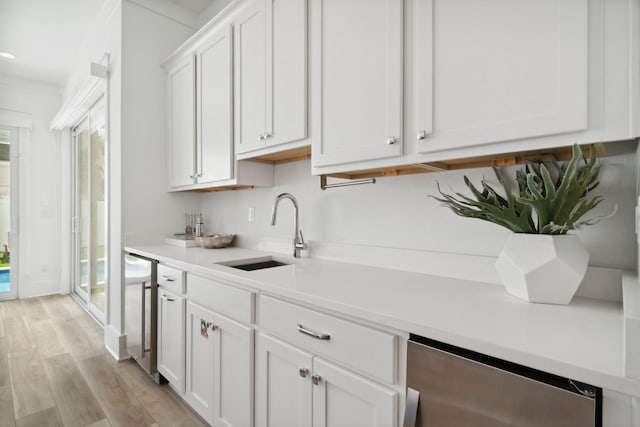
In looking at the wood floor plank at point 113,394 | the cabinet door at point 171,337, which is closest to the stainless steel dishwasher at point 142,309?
the cabinet door at point 171,337

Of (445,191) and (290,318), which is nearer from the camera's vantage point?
(290,318)

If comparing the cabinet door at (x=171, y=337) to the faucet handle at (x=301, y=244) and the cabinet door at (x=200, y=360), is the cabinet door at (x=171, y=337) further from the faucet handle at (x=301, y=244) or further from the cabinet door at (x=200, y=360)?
the faucet handle at (x=301, y=244)

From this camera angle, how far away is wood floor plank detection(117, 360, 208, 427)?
1.78 meters

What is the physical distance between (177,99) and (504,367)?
2.77 m

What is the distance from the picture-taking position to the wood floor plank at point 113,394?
5.88 feet

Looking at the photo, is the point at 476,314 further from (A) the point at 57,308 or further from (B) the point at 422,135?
(A) the point at 57,308

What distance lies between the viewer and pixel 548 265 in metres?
0.91

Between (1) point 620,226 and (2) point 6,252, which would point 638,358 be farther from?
(2) point 6,252

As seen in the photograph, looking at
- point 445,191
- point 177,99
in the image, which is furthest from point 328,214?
point 177,99

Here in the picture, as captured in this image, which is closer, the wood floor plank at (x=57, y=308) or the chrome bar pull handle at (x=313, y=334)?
the chrome bar pull handle at (x=313, y=334)

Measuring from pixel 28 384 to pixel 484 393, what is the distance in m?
2.81

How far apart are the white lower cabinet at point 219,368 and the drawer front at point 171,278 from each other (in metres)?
0.14

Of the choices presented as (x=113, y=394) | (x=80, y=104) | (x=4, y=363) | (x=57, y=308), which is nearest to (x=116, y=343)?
(x=113, y=394)

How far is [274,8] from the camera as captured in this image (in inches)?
68.2
